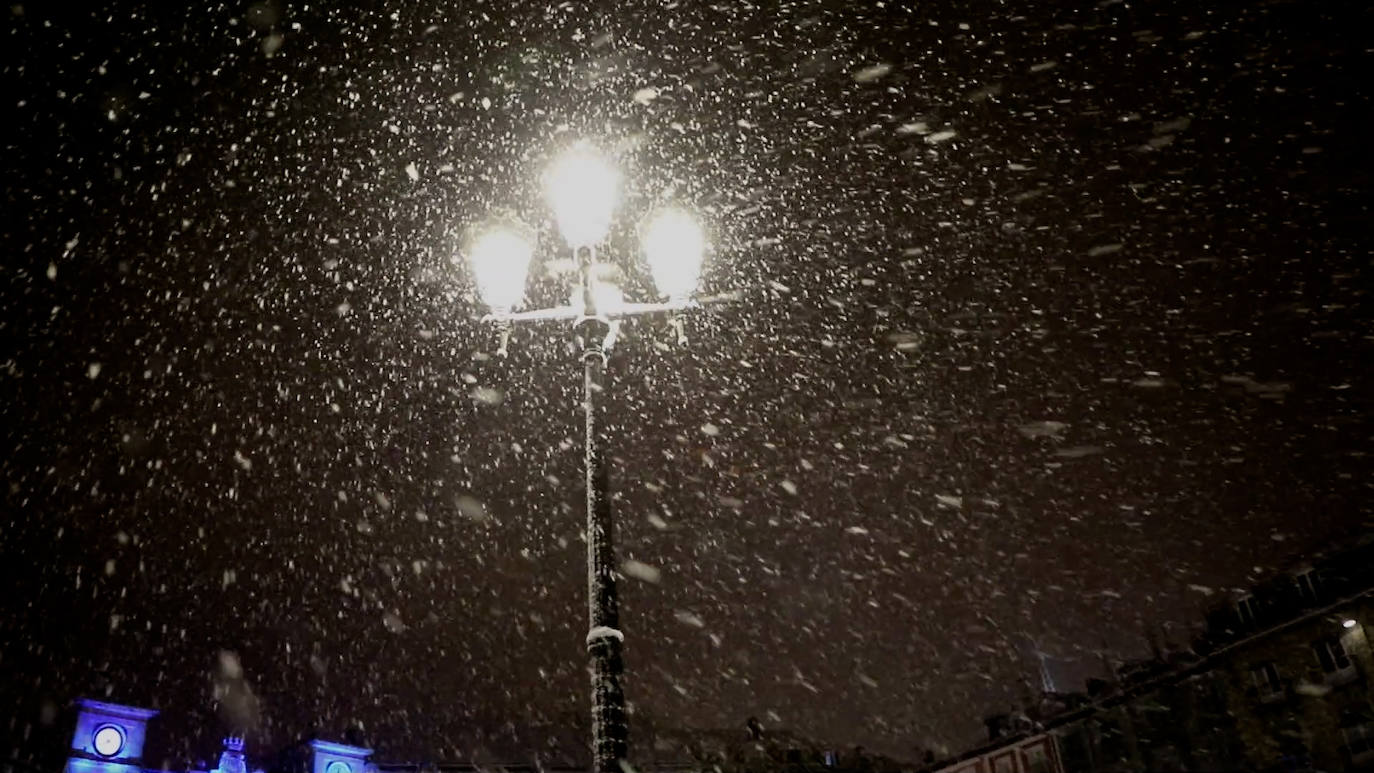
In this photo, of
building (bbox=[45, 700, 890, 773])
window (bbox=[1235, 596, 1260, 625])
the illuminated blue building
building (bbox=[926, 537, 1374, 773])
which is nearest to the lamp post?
building (bbox=[926, 537, 1374, 773])

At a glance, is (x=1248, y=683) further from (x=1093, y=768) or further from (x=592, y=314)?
(x=592, y=314)

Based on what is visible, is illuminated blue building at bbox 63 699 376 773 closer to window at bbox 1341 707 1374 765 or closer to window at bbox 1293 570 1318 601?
window at bbox 1293 570 1318 601

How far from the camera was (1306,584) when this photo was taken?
1097 inches

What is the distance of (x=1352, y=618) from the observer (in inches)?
1021

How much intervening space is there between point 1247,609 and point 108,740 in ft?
145

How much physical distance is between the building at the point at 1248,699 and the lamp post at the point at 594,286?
80.0ft

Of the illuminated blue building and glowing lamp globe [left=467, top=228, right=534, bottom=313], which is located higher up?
the illuminated blue building

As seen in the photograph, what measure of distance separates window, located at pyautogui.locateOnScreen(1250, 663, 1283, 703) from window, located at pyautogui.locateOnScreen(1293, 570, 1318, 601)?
3.35m

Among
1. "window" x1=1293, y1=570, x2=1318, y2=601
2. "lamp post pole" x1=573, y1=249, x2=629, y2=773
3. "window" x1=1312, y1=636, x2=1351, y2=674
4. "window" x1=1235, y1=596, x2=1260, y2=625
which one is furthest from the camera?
"window" x1=1235, y1=596, x2=1260, y2=625

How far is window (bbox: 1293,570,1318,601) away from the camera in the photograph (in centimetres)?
2750

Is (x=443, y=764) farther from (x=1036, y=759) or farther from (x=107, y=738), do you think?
(x=1036, y=759)

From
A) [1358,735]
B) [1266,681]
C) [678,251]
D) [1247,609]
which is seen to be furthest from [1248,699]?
[678,251]

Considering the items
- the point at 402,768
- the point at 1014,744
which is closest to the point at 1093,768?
the point at 1014,744

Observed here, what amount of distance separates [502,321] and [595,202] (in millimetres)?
1329
